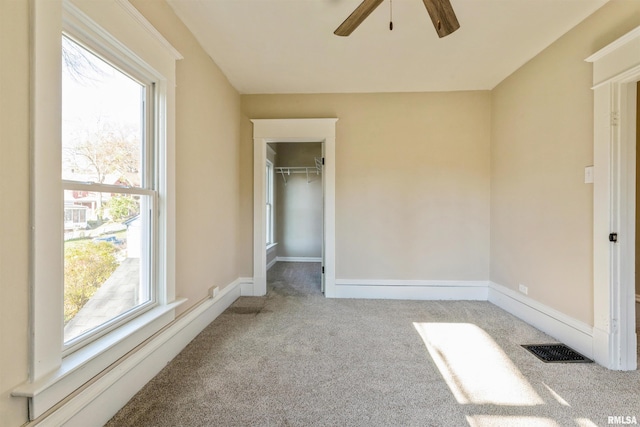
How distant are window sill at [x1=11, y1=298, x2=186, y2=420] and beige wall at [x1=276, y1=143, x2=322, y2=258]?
4.21 metres

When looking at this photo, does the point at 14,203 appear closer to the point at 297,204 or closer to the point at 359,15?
the point at 359,15

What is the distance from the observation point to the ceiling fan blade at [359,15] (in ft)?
4.97

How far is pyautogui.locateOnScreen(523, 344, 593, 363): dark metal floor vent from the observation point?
2.00 meters

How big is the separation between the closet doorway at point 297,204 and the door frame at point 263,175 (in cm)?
247

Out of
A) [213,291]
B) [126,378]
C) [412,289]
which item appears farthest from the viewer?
[412,289]

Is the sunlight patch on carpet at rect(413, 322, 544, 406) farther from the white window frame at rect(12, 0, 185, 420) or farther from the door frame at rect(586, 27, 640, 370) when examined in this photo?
the white window frame at rect(12, 0, 185, 420)

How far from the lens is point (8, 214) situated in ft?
3.23

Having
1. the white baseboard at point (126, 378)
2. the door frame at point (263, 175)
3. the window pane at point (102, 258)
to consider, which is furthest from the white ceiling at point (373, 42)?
the white baseboard at point (126, 378)

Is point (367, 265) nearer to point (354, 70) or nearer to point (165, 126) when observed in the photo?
point (354, 70)

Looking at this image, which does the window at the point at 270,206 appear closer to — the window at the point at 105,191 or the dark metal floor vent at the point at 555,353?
the window at the point at 105,191

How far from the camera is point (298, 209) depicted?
19.9ft

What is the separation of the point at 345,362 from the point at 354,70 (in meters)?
2.76

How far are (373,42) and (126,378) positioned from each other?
9.91 feet

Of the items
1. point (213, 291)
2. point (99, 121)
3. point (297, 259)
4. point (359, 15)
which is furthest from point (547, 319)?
point (297, 259)
